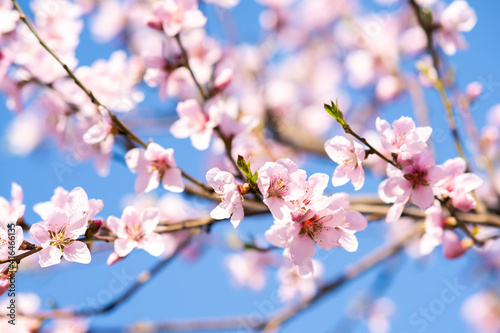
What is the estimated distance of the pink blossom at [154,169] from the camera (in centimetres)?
168

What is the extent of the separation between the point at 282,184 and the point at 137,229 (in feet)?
1.92

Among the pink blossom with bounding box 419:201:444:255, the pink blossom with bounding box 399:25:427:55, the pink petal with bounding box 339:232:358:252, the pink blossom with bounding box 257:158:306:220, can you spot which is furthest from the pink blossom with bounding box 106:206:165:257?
the pink blossom with bounding box 399:25:427:55

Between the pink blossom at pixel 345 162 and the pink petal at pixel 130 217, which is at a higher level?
the pink petal at pixel 130 217

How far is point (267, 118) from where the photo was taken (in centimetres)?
327

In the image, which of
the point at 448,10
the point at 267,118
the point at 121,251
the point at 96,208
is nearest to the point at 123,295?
the point at 121,251

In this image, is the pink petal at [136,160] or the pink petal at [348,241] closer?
the pink petal at [348,241]

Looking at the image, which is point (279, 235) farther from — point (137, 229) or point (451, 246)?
point (451, 246)

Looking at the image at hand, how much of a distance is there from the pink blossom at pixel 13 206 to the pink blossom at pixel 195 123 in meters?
0.64

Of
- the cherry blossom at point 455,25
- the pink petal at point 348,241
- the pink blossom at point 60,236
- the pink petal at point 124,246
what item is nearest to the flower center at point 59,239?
the pink blossom at point 60,236

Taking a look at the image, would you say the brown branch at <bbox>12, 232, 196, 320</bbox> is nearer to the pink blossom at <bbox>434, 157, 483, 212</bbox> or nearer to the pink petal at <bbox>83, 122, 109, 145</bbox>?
the pink petal at <bbox>83, 122, 109, 145</bbox>

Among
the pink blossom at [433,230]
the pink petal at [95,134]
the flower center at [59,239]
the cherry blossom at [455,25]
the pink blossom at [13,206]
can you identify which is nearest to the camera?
the flower center at [59,239]

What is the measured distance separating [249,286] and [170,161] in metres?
3.40

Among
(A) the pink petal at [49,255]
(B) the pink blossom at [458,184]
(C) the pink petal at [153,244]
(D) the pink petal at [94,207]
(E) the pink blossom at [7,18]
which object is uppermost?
(E) the pink blossom at [7,18]

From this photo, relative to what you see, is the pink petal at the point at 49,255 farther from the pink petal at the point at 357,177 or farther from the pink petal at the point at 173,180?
the pink petal at the point at 357,177
